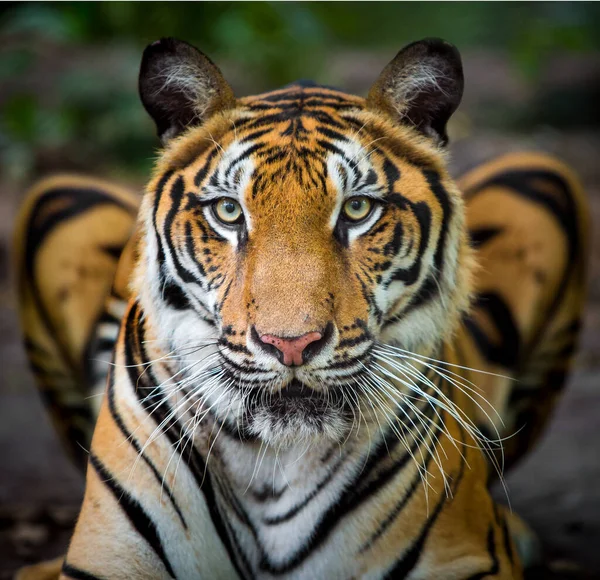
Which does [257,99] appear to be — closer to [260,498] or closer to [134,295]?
[134,295]

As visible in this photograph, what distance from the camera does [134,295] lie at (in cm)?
232

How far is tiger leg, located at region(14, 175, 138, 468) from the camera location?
3525 millimetres

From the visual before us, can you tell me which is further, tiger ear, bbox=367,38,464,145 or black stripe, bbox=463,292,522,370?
black stripe, bbox=463,292,522,370

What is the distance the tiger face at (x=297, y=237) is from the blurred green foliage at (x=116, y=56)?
6.60 m

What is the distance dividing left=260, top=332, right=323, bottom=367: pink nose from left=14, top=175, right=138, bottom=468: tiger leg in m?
1.77

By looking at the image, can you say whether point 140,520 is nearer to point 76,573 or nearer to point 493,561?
point 76,573

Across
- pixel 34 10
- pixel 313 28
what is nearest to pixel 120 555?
pixel 313 28

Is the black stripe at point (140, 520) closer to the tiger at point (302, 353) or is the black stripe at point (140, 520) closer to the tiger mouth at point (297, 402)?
the tiger at point (302, 353)

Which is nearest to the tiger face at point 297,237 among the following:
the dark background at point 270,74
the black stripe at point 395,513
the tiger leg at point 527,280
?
the black stripe at point 395,513

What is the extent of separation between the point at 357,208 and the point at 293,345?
0.43 metres

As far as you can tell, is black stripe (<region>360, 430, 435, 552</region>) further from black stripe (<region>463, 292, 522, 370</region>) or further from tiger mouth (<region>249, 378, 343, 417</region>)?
black stripe (<region>463, 292, 522, 370</region>)

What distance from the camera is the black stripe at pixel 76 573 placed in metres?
2.17

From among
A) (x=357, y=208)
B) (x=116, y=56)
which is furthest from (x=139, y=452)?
(x=116, y=56)

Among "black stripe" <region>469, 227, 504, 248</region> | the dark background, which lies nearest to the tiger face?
"black stripe" <region>469, 227, 504, 248</region>
